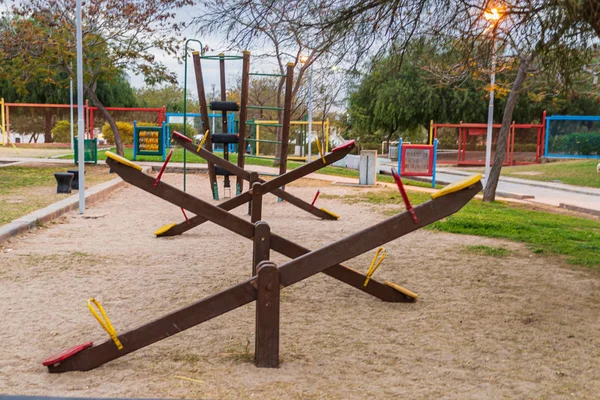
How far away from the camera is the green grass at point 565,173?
2097 cm

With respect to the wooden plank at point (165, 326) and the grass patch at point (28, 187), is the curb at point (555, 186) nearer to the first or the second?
the grass patch at point (28, 187)

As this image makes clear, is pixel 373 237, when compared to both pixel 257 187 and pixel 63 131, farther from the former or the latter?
pixel 63 131

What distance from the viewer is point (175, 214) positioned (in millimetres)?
10555

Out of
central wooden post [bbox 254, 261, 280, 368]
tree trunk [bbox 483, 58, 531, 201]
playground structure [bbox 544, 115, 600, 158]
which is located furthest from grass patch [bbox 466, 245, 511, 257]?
playground structure [bbox 544, 115, 600, 158]

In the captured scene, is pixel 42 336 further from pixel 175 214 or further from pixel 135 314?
pixel 175 214

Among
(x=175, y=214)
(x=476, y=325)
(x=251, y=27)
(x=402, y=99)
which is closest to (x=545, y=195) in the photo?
(x=175, y=214)

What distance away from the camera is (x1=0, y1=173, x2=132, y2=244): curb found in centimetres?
787

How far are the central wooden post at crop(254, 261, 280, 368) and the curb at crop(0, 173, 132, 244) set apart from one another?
487 cm

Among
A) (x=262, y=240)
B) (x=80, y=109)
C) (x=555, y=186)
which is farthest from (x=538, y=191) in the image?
(x=262, y=240)

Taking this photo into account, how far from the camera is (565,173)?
2353cm

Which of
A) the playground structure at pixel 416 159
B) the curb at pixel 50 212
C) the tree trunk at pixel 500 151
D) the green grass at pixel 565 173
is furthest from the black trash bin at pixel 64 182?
the green grass at pixel 565 173

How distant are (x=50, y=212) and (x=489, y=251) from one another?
5.88 meters

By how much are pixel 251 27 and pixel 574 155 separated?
26434 millimetres

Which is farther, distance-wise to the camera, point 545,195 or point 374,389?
point 545,195
